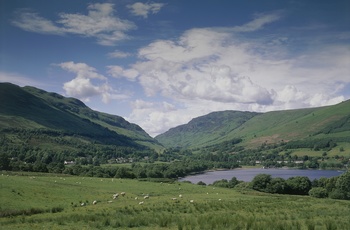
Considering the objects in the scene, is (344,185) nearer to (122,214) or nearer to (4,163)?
(122,214)

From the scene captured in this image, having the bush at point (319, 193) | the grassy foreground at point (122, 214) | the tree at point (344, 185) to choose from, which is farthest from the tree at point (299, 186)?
the grassy foreground at point (122, 214)

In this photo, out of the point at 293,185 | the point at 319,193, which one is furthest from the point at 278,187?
the point at 319,193

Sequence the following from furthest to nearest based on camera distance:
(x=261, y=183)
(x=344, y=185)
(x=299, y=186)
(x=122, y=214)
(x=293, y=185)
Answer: (x=261, y=183), (x=293, y=185), (x=299, y=186), (x=344, y=185), (x=122, y=214)

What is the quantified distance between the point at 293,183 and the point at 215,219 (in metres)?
70.1

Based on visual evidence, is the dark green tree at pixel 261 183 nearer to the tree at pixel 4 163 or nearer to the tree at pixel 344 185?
the tree at pixel 344 185

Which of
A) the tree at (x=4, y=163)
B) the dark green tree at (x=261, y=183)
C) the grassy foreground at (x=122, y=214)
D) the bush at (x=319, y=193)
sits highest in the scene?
the tree at (x=4, y=163)

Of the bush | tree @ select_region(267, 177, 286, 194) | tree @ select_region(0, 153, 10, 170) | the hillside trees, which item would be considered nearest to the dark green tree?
the hillside trees

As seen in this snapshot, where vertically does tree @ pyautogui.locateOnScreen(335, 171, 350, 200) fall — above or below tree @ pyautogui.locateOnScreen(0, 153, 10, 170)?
below

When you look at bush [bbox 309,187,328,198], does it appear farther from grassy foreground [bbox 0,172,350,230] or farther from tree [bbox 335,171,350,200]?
grassy foreground [bbox 0,172,350,230]

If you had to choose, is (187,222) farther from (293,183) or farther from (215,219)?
(293,183)

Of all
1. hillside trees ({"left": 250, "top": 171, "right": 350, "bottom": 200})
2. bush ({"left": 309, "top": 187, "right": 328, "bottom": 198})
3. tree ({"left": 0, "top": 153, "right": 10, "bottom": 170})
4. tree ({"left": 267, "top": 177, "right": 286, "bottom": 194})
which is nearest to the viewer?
bush ({"left": 309, "top": 187, "right": 328, "bottom": 198})

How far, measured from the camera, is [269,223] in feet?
78.5

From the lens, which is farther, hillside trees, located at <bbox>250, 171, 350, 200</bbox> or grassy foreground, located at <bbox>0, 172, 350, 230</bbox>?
hillside trees, located at <bbox>250, 171, 350, 200</bbox>

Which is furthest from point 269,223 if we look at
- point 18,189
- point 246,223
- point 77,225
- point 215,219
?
point 18,189
